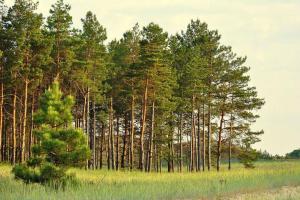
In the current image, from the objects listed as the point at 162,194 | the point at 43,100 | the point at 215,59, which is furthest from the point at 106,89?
the point at 162,194

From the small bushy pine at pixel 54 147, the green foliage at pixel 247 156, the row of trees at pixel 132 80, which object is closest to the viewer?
the small bushy pine at pixel 54 147

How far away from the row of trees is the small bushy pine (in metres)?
22.6

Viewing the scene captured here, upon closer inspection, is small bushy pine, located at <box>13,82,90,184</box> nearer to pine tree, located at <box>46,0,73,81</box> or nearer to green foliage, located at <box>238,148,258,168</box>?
pine tree, located at <box>46,0,73,81</box>

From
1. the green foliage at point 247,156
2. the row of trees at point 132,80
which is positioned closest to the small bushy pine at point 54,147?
the row of trees at point 132,80

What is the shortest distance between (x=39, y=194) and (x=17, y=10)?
35910 mm

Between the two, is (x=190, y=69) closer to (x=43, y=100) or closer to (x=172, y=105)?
(x=172, y=105)

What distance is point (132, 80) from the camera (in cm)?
6225

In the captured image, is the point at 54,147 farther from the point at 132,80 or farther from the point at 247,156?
the point at 247,156

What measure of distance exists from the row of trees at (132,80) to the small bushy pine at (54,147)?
74.2ft

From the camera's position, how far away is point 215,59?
69.2 m

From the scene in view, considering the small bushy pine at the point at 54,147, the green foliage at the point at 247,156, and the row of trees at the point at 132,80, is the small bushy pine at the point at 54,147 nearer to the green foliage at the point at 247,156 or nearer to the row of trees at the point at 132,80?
the row of trees at the point at 132,80

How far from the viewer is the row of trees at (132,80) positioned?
54000 mm

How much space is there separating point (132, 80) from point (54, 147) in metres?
34.1

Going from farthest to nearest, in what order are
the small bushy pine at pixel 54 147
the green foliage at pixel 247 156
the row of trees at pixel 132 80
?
the green foliage at pixel 247 156
the row of trees at pixel 132 80
the small bushy pine at pixel 54 147
